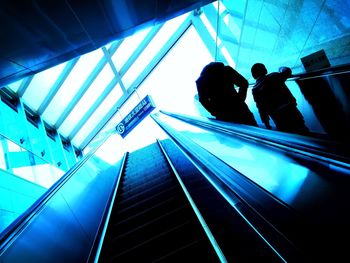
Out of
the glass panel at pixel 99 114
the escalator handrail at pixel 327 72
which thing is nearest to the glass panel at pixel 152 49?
the glass panel at pixel 99 114

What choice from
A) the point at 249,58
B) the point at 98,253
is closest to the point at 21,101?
the point at 249,58

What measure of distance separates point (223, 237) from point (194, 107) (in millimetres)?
8464

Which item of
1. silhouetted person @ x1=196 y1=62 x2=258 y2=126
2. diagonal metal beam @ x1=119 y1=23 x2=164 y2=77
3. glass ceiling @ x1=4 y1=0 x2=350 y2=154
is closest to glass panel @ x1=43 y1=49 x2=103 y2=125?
glass ceiling @ x1=4 y1=0 x2=350 y2=154

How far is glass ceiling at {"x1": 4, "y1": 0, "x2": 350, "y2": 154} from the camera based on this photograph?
4.51 meters

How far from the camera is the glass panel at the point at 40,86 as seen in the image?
1111 cm

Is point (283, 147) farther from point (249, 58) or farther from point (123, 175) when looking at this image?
point (249, 58)

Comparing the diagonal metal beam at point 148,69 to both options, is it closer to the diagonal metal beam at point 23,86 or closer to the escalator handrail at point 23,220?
the diagonal metal beam at point 23,86

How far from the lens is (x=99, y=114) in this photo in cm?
1653

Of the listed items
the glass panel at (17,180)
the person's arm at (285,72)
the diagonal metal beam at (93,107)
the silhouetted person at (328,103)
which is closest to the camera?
the silhouetted person at (328,103)

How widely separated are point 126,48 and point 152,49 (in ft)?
4.88

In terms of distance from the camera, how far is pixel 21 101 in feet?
37.6

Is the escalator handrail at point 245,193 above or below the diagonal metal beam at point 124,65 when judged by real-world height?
below

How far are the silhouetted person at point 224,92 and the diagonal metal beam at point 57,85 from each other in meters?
8.32

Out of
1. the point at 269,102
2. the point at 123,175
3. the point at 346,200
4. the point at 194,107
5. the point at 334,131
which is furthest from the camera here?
the point at 194,107
